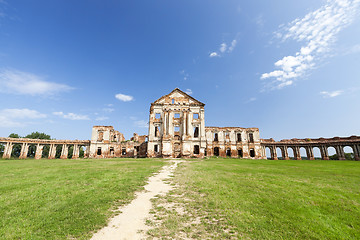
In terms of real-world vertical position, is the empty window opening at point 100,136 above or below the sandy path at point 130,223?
above

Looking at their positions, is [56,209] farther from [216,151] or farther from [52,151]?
[52,151]

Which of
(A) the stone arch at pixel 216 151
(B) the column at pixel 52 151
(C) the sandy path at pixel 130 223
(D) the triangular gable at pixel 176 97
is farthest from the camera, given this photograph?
(A) the stone arch at pixel 216 151

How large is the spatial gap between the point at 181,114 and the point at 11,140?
4169cm

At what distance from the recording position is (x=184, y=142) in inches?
1231

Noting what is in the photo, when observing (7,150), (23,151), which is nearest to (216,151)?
(23,151)

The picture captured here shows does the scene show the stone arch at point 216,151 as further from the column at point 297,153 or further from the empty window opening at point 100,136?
the empty window opening at point 100,136

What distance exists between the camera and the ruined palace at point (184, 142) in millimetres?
31469

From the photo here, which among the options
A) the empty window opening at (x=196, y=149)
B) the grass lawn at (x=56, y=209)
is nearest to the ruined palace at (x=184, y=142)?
the empty window opening at (x=196, y=149)

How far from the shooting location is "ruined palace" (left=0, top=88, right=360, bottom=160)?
103 ft

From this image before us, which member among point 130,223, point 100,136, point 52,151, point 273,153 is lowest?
point 130,223

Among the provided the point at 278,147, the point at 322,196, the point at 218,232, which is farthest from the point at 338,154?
the point at 218,232

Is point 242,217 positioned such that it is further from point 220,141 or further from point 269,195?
point 220,141

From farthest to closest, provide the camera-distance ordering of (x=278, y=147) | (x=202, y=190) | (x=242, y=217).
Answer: (x=278, y=147), (x=202, y=190), (x=242, y=217)

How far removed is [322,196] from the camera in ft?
20.2
